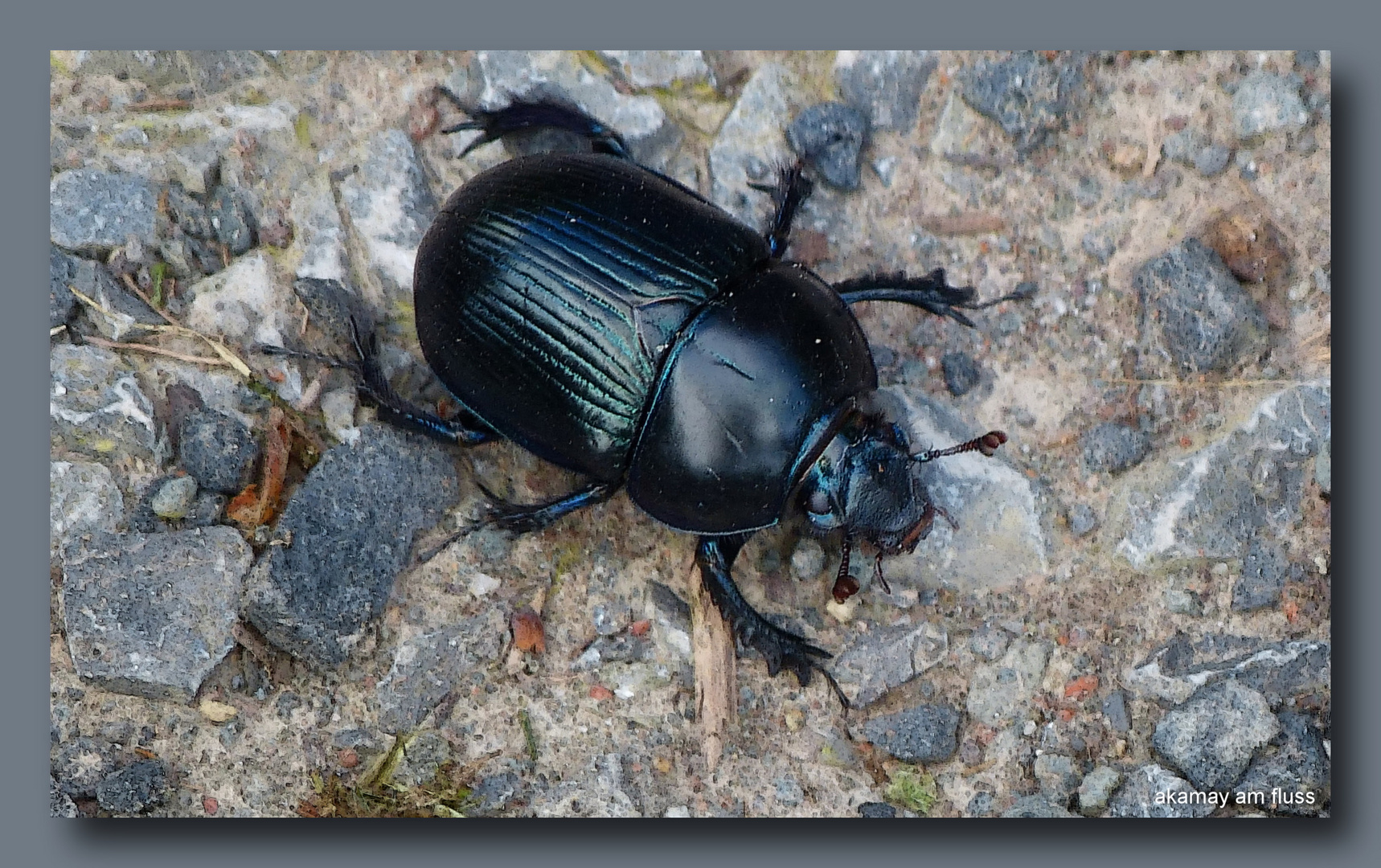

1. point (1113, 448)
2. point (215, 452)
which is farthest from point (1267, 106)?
point (215, 452)

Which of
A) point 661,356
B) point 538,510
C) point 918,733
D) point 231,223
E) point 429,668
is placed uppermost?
point 231,223

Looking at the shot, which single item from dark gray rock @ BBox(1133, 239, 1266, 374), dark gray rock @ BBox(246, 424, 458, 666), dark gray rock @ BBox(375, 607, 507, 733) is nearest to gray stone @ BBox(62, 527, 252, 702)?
dark gray rock @ BBox(246, 424, 458, 666)

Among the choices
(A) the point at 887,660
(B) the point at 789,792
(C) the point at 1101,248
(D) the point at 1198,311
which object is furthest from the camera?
(C) the point at 1101,248

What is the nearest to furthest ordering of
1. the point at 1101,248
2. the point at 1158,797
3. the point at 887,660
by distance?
the point at 1158,797
the point at 887,660
the point at 1101,248

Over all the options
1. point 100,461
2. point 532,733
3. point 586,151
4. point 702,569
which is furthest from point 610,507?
point 100,461

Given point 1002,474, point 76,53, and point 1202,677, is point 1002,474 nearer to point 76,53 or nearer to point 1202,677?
point 1202,677

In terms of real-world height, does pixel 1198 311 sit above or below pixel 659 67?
below

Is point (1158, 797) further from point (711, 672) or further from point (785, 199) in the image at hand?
point (785, 199)

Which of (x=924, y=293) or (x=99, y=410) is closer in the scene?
(x=99, y=410)
